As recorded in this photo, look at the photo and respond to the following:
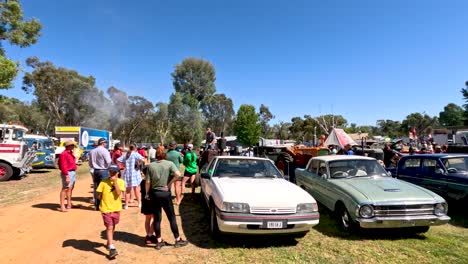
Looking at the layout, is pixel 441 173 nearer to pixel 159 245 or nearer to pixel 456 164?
pixel 456 164

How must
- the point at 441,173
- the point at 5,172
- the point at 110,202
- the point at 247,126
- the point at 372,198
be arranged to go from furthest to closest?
the point at 247,126
the point at 5,172
the point at 441,173
the point at 372,198
the point at 110,202

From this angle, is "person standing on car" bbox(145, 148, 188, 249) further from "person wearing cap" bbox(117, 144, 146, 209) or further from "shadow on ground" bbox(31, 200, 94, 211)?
"shadow on ground" bbox(31, 200, 94, 211)

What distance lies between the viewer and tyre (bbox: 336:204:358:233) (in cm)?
586

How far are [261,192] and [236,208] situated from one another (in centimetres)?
62

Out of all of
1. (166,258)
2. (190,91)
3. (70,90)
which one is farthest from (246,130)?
(166,258)

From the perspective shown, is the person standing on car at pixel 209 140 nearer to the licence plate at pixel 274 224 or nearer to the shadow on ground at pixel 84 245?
the shadow on ground at pixel 84 245

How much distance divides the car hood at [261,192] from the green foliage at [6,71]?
39.2ft

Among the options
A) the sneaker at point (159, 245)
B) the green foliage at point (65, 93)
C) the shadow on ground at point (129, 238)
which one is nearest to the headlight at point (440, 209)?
the sneaker at point (159, 245)

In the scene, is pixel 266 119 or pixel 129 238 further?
pixel 266 119

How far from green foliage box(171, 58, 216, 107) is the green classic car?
51563mm

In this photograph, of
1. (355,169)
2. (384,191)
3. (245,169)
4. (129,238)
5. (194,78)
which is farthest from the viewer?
(194,78)

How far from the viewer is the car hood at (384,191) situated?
5.55 metres

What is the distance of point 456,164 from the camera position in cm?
754

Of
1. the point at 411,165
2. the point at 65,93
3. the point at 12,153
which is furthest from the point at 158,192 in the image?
the point at 65,93
